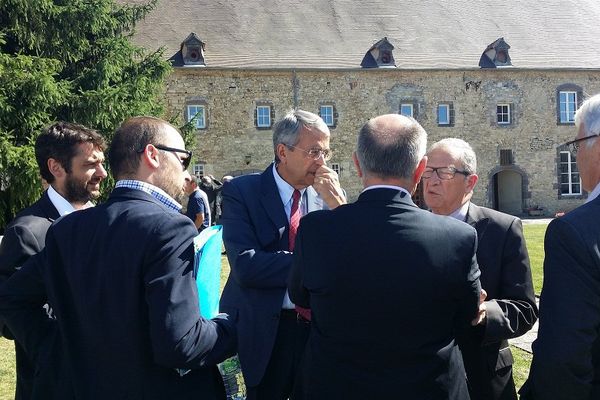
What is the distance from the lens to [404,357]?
2.09 meters

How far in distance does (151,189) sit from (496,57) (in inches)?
1077

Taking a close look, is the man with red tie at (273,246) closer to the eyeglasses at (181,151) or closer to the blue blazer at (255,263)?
the blue blazer at (255,263)

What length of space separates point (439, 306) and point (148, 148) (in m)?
A: 1.23

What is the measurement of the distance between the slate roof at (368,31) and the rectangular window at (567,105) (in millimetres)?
1337

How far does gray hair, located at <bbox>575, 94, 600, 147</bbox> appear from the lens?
2.27 metres

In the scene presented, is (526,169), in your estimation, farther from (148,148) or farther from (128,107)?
(148,148)

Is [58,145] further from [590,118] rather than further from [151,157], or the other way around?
[590,118]

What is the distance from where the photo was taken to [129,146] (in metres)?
2.27

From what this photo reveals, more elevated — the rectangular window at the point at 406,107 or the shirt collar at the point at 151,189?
the rectangular window at the point at 406,107

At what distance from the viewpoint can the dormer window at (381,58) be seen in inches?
1030

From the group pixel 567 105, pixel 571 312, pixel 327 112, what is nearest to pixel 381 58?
pixel 327 112

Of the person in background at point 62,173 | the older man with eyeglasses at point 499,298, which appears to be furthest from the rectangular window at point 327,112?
the older man with eyeglasses at point 499,298

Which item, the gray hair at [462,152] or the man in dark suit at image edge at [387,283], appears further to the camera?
the gray hair at [462,152]

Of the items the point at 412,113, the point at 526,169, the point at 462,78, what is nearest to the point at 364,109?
the point at 412,113
